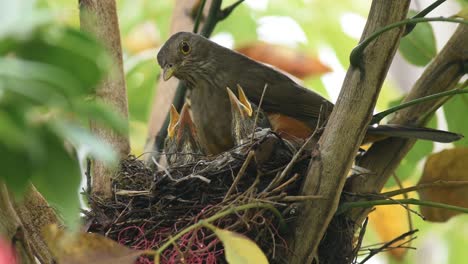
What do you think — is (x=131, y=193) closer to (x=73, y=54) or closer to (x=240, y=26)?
(x=240, y=26)

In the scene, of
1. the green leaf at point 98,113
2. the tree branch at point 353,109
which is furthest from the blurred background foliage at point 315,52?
the green leaf at point 98,113

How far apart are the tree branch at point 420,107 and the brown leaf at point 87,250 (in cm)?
142

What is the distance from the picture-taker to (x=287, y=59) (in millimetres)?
4238

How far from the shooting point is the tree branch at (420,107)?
3043mm

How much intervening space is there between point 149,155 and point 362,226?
1.32 m

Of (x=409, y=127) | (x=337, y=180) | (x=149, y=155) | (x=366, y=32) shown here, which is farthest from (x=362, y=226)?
(x=149, y=155)

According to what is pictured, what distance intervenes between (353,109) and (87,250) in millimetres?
1033

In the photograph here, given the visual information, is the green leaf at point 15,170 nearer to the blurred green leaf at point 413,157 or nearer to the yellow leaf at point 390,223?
the blurred green leaf at point 413,157

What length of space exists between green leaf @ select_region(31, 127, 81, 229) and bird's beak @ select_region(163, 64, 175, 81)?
290 centimetres

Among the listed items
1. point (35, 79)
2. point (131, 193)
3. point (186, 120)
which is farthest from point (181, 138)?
point (35, 79)

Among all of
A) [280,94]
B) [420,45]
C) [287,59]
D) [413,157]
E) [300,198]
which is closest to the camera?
[300,198]

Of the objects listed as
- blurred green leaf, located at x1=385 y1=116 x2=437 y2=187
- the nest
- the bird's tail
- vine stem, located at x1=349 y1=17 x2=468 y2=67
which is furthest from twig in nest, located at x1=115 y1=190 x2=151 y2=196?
blurred green leaf, located at x1=385 y1=116 x2=437 y2=187

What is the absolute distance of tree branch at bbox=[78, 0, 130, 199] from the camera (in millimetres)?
3164

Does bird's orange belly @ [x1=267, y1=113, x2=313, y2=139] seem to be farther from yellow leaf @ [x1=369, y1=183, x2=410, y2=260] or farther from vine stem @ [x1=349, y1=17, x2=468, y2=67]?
vine stem @ [x1=349, y1=17, x2=468, y2=67]
